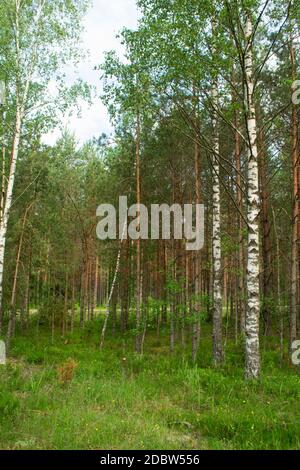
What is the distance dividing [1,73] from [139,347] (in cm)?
1141

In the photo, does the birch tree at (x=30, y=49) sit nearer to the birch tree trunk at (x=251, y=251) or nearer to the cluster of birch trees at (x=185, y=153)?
the cluster of birch trees at (x=185, y=153)

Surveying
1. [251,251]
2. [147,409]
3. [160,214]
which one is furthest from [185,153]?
[147,409]

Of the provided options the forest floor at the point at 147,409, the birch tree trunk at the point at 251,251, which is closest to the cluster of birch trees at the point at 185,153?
the birch tree trunk at the point at 251,251

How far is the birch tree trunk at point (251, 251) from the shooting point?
780cm

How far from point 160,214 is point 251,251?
9.40 meters

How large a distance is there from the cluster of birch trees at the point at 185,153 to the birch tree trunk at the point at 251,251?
0.08 feet

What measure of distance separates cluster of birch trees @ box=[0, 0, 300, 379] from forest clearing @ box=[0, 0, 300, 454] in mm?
67

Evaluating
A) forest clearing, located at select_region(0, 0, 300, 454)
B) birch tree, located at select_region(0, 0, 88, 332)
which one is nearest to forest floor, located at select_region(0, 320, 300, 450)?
forest clearing, located at select_region(0, 0, 300, 454)

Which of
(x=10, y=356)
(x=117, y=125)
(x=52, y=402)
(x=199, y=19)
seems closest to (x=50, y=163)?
(x=117, y=125)

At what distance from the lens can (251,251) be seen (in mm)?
7941

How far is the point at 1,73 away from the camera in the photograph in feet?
39.4

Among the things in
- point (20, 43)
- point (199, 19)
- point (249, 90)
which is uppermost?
point (20, 43)

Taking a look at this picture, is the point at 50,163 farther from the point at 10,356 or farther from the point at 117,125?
the point at 10,356

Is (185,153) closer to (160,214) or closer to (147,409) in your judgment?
(160,214)
